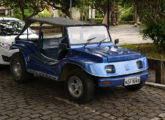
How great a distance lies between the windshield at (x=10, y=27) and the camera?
31.3ft

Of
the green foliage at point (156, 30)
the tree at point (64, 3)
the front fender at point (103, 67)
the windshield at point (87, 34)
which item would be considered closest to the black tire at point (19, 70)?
the windshield at point (87, 34)

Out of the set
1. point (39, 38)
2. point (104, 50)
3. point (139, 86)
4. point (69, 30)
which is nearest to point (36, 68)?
point (39, 38)

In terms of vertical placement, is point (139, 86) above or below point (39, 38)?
below

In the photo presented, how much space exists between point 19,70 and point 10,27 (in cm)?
249

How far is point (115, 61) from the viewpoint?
610cm

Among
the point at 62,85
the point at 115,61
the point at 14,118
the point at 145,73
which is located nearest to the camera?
the point at 14,118

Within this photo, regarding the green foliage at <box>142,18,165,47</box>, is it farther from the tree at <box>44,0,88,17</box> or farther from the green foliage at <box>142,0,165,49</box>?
the tree at <box>44,0,88,17</box>

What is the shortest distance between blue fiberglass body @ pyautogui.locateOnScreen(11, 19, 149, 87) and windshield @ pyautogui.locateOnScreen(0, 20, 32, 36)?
2.54 meters

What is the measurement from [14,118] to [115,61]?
2.26 meters

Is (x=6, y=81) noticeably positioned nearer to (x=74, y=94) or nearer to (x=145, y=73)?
(x=74, y=94)

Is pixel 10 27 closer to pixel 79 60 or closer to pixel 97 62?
pixel 79 60

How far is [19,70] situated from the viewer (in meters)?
7.85

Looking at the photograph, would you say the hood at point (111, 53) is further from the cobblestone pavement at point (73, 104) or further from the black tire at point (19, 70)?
the black tire at point (19, 70)

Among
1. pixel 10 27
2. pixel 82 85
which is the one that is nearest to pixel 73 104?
pixel 82 85
